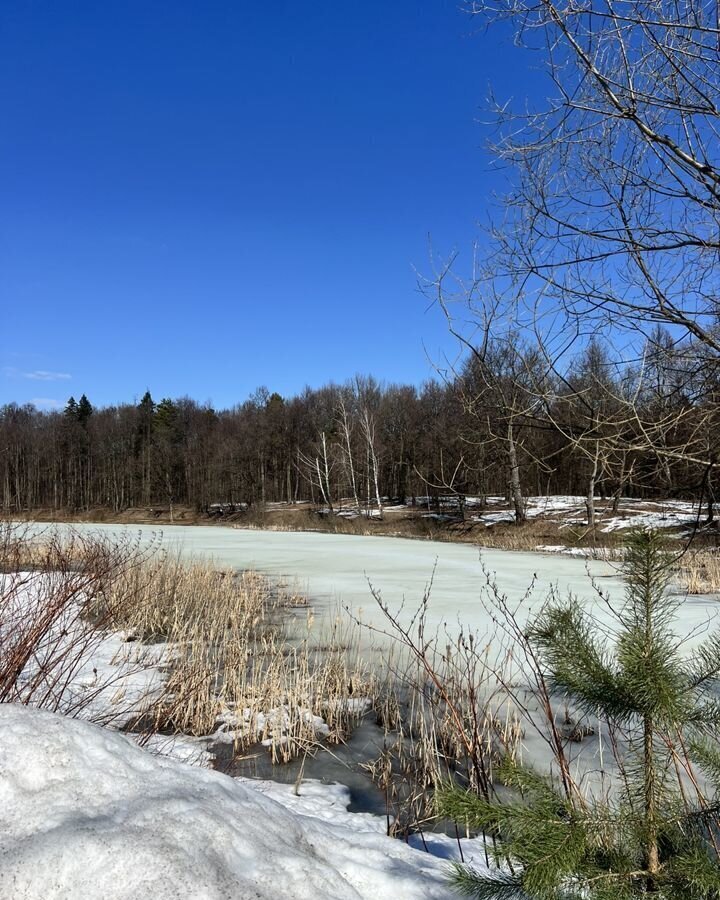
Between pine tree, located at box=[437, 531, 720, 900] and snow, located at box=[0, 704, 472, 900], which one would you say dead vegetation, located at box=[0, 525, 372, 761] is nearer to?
snow, located at box=[0, 704, 472, 900]

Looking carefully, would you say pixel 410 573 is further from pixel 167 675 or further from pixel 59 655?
pixel 59 655

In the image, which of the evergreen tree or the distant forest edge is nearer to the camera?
the distant forest edge

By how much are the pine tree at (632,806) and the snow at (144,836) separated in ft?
1.54

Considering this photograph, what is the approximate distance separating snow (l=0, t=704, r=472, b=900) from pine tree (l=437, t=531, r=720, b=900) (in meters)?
0.47

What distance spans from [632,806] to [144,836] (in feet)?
3.69

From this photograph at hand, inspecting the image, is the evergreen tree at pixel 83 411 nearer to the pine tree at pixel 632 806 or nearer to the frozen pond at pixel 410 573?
the frozen pond at pixel 410 573

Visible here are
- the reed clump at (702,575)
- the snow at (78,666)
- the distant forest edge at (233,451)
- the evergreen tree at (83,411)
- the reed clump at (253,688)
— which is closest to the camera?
the snow at (78,666)

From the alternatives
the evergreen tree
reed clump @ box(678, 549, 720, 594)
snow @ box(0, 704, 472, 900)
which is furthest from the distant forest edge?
snow @ box(0, 704, 472, 900)

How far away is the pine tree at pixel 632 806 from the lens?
125 cm

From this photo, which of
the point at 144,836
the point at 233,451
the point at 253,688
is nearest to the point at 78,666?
the point at 253,688

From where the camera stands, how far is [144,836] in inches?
53.3

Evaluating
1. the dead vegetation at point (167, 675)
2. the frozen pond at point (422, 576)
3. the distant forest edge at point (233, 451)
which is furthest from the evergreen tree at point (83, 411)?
the dead vegetation at point (167, 675)

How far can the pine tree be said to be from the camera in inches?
49.2

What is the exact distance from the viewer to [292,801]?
3.32 metres
